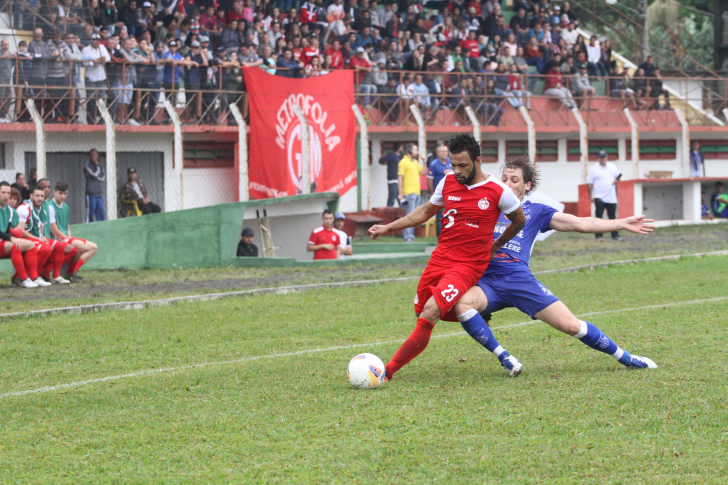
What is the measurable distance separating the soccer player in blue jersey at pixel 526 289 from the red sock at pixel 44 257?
29.3ft

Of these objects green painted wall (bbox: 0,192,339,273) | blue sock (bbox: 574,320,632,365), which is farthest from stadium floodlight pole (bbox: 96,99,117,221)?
blue sock (bbox: 574,320,632,365)

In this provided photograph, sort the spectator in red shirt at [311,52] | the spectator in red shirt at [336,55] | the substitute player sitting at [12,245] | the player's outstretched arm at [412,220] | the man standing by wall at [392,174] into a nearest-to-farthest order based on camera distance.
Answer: the player's outstretched arm at [412,220] → the substitute player sitting at [12,245] → the spectator in red shirt at [311,52] → the spectator in red shirt at [336,55] → the man standing by wall at [392,174]

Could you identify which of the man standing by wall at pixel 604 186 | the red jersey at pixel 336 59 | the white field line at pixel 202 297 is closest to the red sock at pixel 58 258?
the white field line at pixel 202 297

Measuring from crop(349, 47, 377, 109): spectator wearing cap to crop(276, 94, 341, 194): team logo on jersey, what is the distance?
2.06m

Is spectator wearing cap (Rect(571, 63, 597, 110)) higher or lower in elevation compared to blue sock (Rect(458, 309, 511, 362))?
higher

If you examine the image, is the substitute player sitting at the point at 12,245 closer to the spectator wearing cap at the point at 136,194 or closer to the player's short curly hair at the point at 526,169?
the spectator wearing cap at the point at 136,194

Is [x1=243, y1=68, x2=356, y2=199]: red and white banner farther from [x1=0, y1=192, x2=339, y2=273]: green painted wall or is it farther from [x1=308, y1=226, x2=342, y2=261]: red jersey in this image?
[x1=0, y1=192, x2=339, y2=273]: green painted wall

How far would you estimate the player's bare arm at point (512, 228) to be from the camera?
21.7 ft

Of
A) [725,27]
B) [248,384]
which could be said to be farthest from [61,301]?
[725,27]

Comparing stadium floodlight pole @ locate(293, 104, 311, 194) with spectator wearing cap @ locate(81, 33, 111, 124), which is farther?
stadium floodlight pole @ locate(293, 104, 311, 194)

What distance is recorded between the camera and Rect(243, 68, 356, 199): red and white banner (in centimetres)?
2100

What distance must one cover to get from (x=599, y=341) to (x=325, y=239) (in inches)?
398

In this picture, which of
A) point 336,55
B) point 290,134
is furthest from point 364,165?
point 290,134

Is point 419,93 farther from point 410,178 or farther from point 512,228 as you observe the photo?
point 512,228
